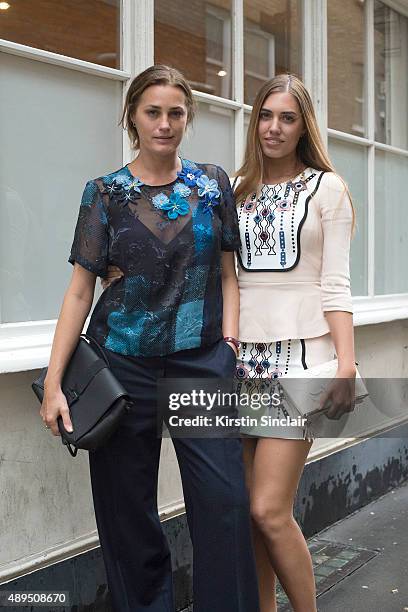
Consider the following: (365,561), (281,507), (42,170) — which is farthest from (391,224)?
(281,507)

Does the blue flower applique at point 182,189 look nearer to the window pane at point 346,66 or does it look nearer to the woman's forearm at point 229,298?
the woman's forearm at point 229,298

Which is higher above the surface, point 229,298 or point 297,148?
point 297,148

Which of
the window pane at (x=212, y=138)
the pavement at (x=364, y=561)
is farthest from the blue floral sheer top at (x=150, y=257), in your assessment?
the pavement at (x=364, y=561)

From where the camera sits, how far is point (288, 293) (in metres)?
3.03

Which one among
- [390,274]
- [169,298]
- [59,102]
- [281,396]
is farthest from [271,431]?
[390,274]

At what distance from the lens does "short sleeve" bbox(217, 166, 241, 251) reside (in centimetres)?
296

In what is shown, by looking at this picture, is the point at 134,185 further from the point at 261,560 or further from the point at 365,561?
the point at 365,561

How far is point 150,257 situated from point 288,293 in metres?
0.54

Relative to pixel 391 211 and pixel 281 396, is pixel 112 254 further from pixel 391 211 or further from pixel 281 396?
pixel 391 211

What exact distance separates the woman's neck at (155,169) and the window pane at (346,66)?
299 centimetres

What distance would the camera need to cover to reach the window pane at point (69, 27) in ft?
11.0

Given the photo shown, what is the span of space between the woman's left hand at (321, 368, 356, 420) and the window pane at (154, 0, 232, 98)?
1844mm

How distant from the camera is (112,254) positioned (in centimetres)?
280
